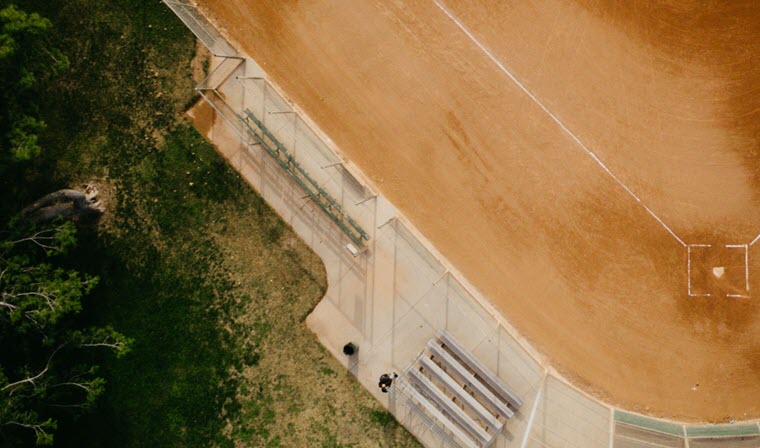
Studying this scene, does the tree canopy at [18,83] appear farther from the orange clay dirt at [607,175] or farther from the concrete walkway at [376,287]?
the orange clay dirt at [607,175]

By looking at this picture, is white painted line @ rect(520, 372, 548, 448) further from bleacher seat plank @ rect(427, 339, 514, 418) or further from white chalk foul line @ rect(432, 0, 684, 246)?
white chalk foul line @ rect(432, 0, 684, 246)

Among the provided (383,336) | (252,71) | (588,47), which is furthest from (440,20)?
(383,336)

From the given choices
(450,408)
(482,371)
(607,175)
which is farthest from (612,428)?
(607,175)

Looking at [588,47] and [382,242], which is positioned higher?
[588,47]

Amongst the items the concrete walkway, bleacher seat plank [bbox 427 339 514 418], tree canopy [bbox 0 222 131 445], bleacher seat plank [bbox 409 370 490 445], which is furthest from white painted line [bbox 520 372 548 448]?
tree canopy [bbox 0 222 131 445]

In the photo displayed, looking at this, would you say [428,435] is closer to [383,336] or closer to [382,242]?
[383,336]

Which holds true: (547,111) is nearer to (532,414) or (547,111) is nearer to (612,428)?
(532,414)
